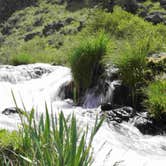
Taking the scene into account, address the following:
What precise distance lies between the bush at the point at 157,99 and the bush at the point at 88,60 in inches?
95.0

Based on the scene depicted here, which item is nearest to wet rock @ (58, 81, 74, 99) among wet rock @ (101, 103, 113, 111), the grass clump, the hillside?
the grass clump

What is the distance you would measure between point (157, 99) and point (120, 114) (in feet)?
3.52

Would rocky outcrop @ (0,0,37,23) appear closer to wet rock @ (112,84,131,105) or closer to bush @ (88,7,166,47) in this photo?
bush @ (88,7,166,47)

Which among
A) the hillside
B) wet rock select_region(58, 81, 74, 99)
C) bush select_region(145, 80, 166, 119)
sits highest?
bush select_region(145, 80, 166, 119)

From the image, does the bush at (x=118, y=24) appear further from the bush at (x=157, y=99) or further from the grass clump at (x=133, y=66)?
the bush at (x=157, y=99)

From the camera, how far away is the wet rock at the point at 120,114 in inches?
345

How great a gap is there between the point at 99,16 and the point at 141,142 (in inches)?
699

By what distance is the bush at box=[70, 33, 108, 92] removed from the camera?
10.8 metres

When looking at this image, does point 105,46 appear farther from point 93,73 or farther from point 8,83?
point 8,83

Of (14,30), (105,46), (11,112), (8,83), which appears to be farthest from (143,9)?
(11,112)

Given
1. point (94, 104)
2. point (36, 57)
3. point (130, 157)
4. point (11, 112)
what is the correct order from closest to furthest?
point (130, 157) → point (11, 112) → point (94, 104) → point (36, 57)

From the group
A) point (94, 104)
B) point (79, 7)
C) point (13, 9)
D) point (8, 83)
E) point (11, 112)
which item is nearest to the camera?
point (11, 112)

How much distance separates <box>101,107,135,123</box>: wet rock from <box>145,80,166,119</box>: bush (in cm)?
46

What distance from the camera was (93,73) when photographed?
432 inches
